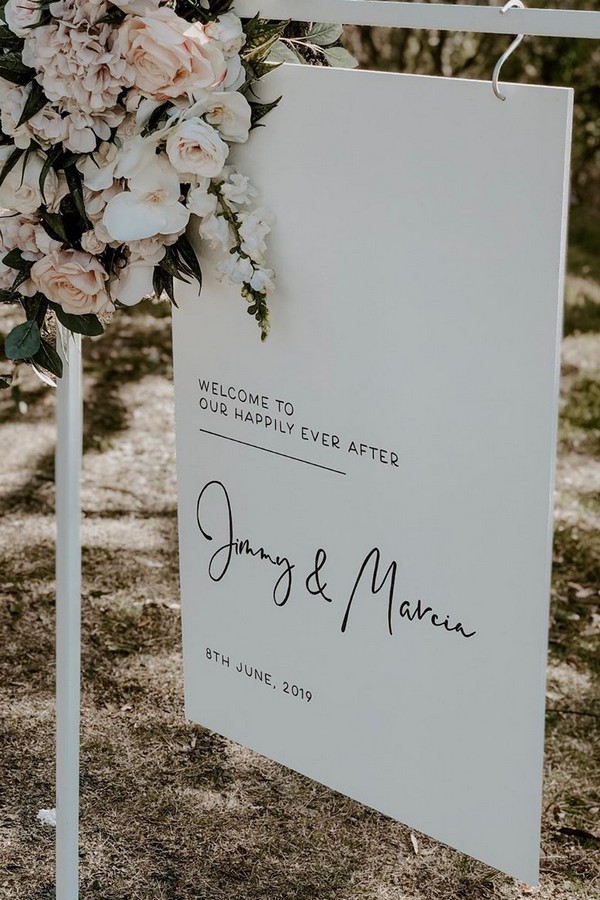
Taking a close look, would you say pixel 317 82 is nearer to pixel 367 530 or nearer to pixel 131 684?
pixel 367 530

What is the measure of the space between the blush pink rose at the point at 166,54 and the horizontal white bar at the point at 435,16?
157mm

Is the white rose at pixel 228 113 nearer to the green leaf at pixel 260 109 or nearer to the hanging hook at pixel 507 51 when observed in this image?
the green leaf at pixel 260 109

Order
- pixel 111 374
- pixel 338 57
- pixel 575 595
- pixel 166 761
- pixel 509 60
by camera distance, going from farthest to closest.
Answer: pixel 509 60 → pixel 111 374 → pixel 575 595 → pixel 166 761 → pixel 338 57

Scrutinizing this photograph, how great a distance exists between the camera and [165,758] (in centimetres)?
262

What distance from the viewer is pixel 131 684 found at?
2.92 metres

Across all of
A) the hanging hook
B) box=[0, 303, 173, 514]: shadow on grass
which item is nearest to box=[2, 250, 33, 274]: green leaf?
the hanging hook

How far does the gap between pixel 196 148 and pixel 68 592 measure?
733 mm

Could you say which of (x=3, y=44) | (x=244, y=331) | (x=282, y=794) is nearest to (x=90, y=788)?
(x=282, y=794)

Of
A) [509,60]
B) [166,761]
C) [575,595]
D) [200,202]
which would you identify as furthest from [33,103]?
[509,60]

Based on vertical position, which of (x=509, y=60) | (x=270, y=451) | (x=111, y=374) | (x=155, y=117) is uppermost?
(x=509, y=60)

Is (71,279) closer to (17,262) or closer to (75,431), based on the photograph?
(17,262)

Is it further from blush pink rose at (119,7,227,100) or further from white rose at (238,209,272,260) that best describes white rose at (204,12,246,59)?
white rose at (238,209,272,260)

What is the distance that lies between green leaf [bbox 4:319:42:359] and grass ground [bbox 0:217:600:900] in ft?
2.95

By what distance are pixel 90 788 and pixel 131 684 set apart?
1.44 feet
